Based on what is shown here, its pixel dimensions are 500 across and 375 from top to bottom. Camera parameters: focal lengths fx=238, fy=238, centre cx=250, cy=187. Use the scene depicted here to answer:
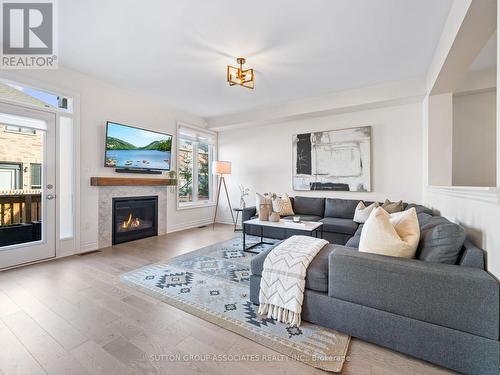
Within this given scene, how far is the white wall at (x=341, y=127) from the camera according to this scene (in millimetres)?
4082

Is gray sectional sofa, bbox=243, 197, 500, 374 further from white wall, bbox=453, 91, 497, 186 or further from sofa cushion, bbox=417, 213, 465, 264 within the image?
white wall, bbox=453, 91, 497, 186

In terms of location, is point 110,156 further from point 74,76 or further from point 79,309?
point 79,309

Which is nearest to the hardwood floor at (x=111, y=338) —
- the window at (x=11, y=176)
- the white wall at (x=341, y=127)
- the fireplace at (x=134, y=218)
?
the window at (x=11, y=176)

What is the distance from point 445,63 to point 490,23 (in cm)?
63

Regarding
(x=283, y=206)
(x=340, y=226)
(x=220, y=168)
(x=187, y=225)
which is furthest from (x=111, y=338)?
(x=220, y=168)

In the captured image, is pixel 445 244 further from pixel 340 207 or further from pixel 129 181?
pixel 129 181

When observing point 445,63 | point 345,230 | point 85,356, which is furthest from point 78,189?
point 445,63

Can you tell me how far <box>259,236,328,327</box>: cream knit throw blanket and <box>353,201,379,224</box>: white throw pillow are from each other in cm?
222

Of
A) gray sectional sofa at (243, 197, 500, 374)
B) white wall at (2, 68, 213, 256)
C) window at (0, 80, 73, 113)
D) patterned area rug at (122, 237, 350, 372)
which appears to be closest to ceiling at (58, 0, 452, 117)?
white wall at (2, 68, 213, 256)

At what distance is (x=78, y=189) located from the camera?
3574mm

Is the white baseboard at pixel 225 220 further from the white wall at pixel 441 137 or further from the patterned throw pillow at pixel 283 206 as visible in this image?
the white wall at pixel 441 137

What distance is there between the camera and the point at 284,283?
6.11 feet

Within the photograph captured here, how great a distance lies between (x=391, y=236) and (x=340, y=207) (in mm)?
2765

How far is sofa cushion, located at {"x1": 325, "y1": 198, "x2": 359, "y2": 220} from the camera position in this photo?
430 centimetres
